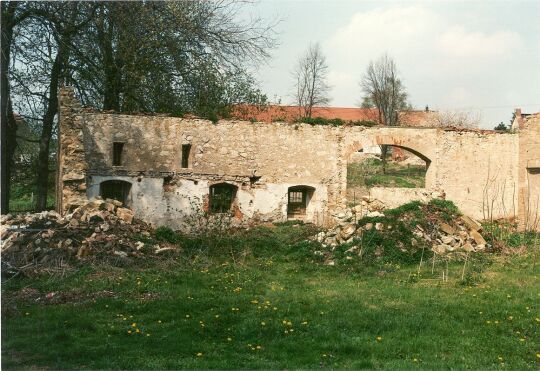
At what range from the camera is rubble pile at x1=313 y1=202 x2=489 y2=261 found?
535 inches

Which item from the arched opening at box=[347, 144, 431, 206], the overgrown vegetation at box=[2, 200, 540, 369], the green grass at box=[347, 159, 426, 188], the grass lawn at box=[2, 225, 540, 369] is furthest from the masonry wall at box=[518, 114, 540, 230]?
the grass lawn at box=[2, 225, 540, 369]

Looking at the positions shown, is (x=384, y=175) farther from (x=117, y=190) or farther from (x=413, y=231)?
(x=413, y=231)

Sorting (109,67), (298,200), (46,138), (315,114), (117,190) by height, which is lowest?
(298,200)

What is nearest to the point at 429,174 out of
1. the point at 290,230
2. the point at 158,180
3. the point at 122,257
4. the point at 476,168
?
the point at 476,168

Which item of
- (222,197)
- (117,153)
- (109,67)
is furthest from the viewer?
(109,67)

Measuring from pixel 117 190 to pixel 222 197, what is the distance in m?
3.64

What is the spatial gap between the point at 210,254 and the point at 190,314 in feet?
17.8

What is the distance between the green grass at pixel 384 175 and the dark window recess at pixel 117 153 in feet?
48.3

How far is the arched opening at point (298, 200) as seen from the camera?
21.6 meters

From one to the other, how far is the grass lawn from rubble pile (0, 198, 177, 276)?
0.73 m

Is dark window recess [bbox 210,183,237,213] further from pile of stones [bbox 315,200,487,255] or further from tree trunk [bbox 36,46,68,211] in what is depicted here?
tree trunk [bbox 36,46,68,211]

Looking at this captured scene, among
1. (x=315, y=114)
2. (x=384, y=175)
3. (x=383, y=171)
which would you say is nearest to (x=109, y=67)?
(x=384, y=175)

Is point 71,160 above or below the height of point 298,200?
above

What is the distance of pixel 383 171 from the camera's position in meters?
37.0
